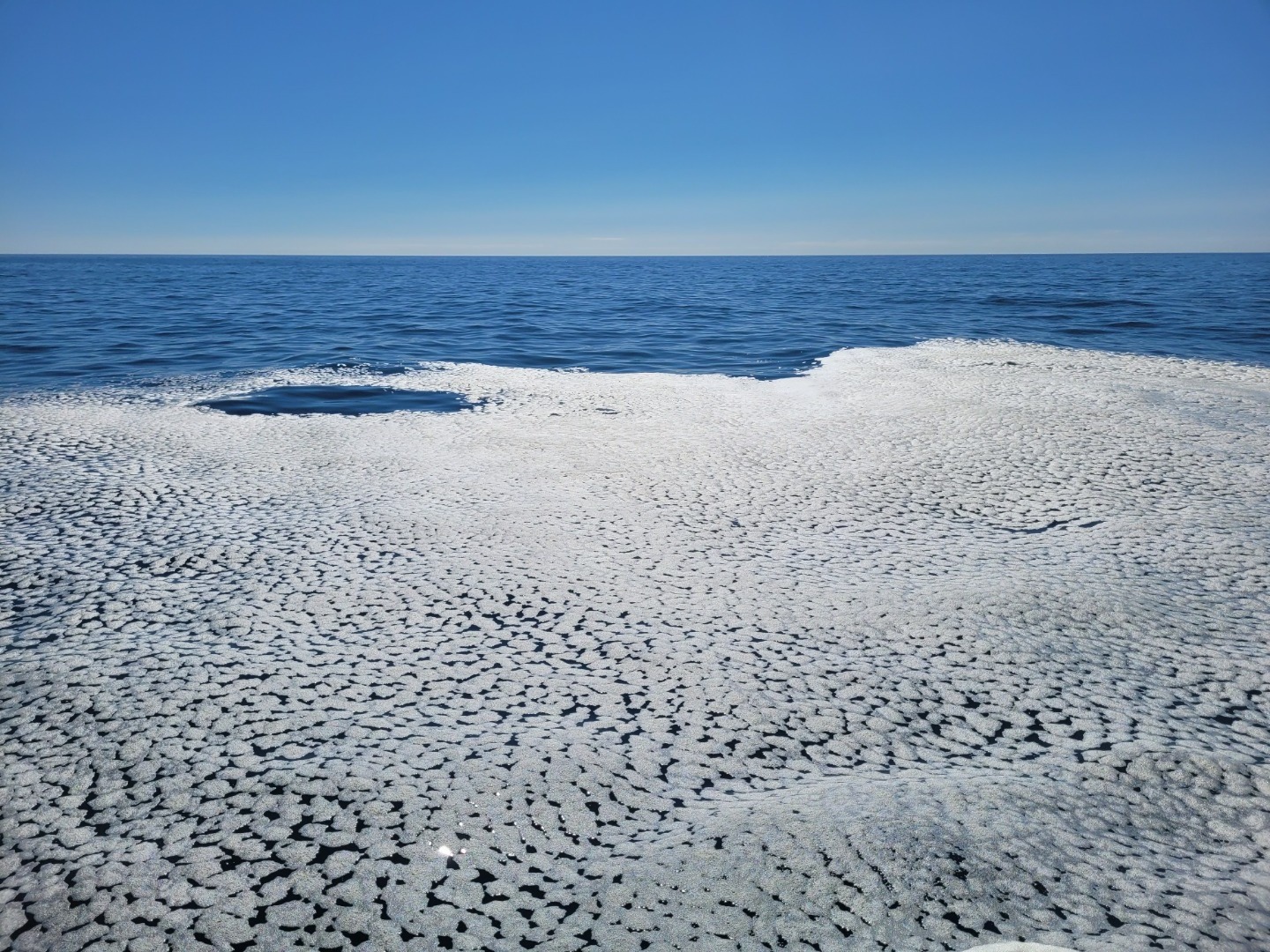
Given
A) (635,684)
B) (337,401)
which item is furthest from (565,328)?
(635,684)

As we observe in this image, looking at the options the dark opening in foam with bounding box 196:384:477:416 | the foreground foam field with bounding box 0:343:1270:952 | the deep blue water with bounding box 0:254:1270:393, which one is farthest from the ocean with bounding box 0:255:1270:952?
the deep blue water with bounding box 0:254:1270:393

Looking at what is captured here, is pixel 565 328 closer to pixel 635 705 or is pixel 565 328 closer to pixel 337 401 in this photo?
pixel 337 401

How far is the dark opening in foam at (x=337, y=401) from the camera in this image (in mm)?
6762

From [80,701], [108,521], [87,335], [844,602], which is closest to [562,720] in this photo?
[844,602]

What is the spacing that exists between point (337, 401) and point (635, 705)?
5.76 m

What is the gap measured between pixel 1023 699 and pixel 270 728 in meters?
2.39

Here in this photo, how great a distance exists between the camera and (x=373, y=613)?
9.68 feet

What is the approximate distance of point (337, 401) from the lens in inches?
283

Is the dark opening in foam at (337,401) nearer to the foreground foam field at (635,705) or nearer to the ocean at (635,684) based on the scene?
the ocean at (635,684)

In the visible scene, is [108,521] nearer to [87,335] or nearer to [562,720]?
[562,720]

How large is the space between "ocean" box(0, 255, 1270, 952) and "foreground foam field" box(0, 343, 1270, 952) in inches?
0.5

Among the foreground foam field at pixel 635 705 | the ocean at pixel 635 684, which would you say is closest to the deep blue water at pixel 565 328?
the ocean at pixel 635 684

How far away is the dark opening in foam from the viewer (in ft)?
22.2

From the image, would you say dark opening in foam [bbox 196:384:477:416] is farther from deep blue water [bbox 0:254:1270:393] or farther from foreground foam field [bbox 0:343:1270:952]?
foreground foam field [bbox 0:343:1270:952]
